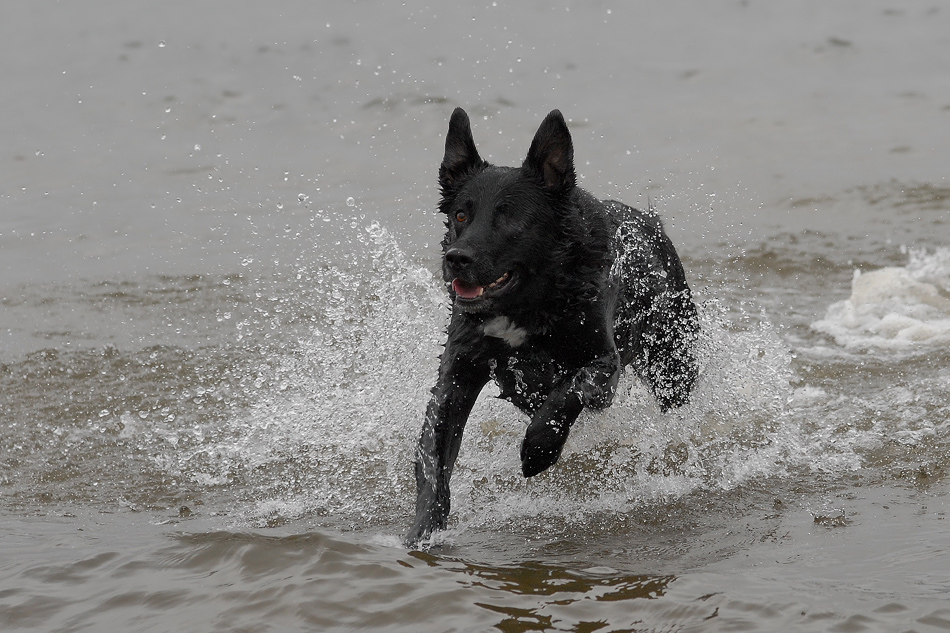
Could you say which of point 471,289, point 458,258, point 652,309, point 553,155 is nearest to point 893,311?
point 652,309

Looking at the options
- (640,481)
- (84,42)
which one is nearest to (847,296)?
(640,481)

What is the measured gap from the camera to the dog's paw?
179 inches

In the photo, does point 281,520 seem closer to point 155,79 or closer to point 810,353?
point 810,353

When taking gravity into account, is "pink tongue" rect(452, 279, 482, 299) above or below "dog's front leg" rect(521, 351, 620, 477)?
above

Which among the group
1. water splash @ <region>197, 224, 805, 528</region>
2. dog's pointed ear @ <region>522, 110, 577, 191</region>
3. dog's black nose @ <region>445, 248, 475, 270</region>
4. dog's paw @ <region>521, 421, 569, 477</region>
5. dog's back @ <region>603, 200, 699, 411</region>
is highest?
dog's pointed ear @ <region>522, 110, 577, 191</region>

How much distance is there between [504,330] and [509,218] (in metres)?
0.54

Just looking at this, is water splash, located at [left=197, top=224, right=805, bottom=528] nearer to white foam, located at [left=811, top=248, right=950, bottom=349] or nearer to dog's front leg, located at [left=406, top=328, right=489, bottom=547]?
dog's front leg, located at [left=406, top=328, right=489, bottom=547]

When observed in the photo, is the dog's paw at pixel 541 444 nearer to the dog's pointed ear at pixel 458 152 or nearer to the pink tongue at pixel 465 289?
the pink tongue at pixel 465 289

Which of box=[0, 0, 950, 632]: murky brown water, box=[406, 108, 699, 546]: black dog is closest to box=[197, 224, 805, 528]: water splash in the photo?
box=[0, 0, 950, 632]: murky brown water

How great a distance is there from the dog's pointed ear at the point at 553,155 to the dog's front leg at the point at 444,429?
2.84 feet

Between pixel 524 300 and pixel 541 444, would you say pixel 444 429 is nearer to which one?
pixel 541 444

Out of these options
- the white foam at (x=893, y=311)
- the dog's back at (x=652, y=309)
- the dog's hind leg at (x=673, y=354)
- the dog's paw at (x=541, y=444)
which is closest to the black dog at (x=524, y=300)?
the dog's paw at (x=541, y=444)

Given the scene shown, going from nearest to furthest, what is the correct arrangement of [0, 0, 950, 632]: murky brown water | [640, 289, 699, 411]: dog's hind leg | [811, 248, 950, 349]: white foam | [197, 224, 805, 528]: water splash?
[0, 0, 950, 632]: murky brown water → [197, 224, 805, 528]: water splash → [640, 289, 699, 411]: dog's hind leg → [811, 248, 950, 349]: white foam

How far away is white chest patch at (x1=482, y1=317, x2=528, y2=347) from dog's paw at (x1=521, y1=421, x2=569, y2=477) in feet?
1.59
